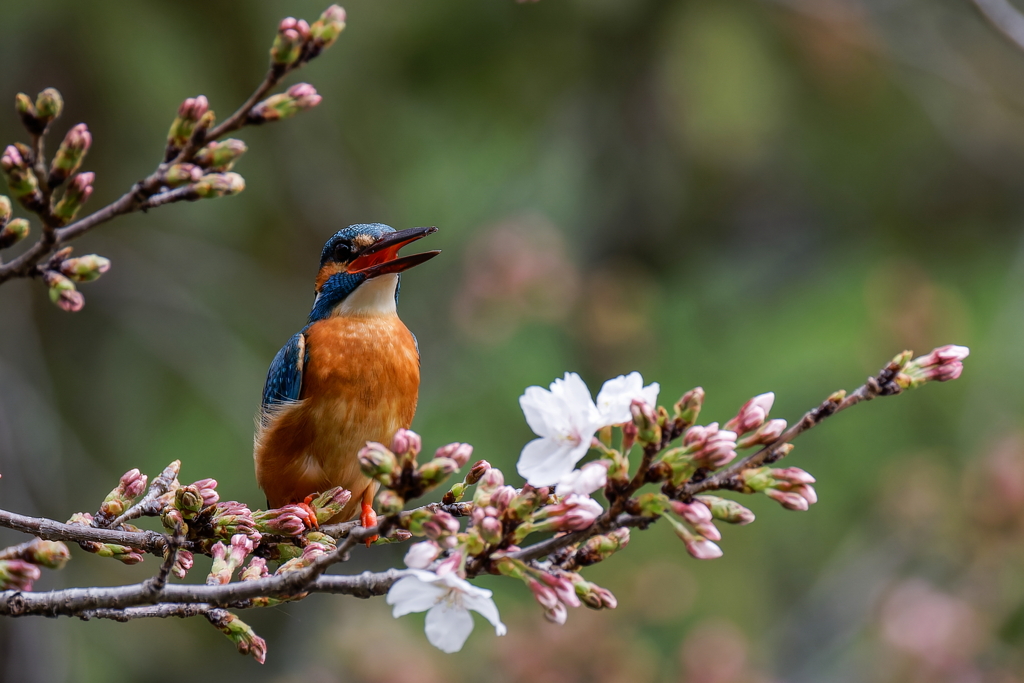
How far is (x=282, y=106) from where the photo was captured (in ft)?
5.56

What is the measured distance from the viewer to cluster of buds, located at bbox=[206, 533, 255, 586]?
174 centimetres

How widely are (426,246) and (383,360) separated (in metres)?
3.86

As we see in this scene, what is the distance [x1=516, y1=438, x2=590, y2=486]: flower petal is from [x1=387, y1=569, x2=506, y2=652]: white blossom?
0.67 feet

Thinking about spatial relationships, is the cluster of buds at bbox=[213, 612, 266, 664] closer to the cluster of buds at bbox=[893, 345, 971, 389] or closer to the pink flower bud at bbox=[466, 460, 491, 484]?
the pink flower bud at bbox=[466, 460, 491, 484]

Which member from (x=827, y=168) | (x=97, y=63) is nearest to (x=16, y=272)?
(x=97, y=63)

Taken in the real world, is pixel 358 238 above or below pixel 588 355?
above

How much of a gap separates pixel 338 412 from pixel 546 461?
4.40 feet

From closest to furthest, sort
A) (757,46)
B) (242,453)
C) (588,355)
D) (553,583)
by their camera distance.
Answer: (553,583) < (242,453) < (588,355) < (757,46)

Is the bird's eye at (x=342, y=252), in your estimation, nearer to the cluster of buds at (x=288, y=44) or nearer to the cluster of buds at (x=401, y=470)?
the cluster of buds at (x=288, y=44)

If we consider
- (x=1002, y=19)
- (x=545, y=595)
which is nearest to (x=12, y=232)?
(x=545, y=595)

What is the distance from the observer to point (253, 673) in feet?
24.9

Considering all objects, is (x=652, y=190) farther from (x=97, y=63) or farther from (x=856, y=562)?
(x=97, y=63)

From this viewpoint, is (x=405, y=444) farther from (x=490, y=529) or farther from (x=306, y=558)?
(x=306, y=558)

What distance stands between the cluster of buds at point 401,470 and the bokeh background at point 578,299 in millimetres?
3650
